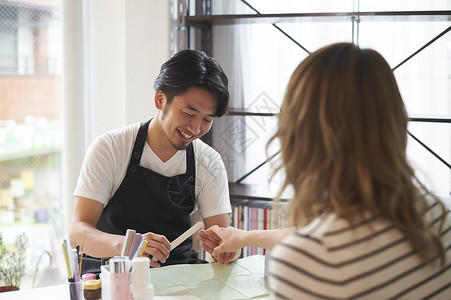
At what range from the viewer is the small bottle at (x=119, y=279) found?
4.59ft

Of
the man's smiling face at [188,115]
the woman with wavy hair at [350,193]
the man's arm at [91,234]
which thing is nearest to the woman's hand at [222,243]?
the man's arm at [91,234]

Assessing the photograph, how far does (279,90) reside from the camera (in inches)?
115

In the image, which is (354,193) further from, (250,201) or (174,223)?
(250,201)

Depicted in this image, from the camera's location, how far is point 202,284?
162 cm

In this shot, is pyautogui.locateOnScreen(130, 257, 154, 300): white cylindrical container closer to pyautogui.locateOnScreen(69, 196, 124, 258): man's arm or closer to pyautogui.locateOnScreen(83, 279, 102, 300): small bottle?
pyautogui.locateOnScreen(83, 279, 102, 300): small bottle

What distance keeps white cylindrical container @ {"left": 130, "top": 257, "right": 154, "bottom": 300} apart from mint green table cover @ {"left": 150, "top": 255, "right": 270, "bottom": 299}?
111 mm

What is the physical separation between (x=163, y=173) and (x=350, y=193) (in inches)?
49.6

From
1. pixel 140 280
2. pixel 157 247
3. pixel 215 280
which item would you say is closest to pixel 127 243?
pixel 140 280

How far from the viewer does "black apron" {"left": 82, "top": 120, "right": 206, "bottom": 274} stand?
202cm

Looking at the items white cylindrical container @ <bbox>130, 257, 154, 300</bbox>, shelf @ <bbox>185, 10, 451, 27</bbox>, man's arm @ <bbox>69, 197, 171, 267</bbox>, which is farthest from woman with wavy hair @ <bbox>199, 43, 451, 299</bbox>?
shelf @ <bbox>185, 10, 451, 27</bbox>

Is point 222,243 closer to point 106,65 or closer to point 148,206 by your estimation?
point 148,206

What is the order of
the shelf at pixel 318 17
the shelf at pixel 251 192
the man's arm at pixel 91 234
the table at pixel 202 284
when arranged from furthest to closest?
the shelf at pixel 251 192 < the shelf at pixel 318 17 < the man's arm at pixel 91 234 < the table at pixel 202 284

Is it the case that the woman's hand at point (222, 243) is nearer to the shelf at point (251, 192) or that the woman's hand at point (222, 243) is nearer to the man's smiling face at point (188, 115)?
the man's smiling face at point (188, 115)

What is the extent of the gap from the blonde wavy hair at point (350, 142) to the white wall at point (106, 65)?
198 centimetres
